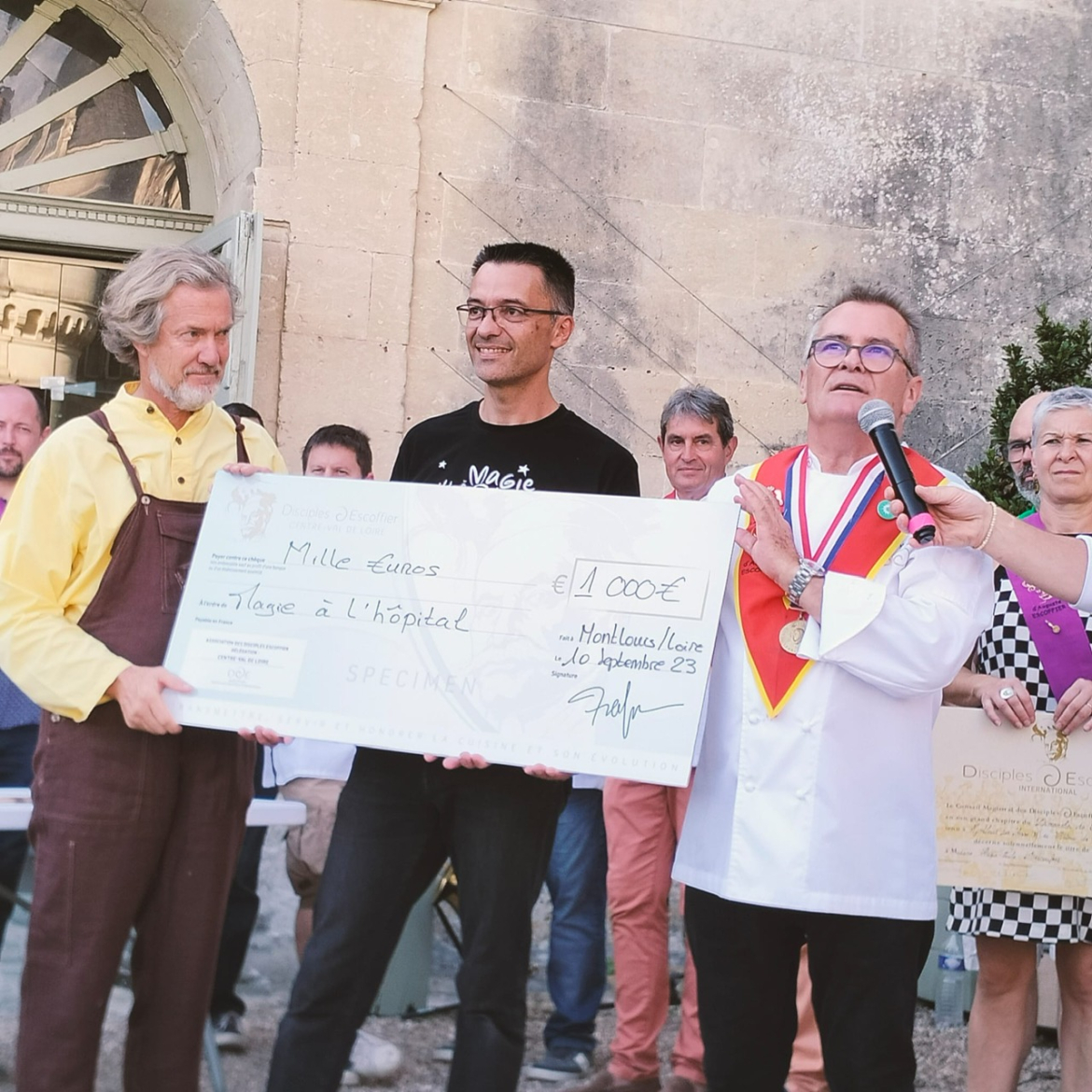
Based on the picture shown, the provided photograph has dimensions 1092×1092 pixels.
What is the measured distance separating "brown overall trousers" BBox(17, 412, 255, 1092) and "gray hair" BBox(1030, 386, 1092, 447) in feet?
7.63

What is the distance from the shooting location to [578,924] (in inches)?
201

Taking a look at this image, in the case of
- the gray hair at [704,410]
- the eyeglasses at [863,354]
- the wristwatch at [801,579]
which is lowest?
the wristwatch at [801,579]

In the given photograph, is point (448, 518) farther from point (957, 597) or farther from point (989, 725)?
point (989, 725)

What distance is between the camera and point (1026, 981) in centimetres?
401

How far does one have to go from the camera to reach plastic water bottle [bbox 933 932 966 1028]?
5732 mm

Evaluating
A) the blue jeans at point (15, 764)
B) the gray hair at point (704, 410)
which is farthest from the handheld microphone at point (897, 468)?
the blue jeans at point (15, 764)

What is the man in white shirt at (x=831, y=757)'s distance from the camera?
2840 millimetres

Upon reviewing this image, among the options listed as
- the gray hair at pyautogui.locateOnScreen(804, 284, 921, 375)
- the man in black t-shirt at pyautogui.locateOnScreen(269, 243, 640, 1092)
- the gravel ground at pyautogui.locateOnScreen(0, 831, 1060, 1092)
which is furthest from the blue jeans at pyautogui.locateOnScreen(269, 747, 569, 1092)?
the gravel ground at pyautogui.locateOnScreen(0, 831, 1060, 1092)

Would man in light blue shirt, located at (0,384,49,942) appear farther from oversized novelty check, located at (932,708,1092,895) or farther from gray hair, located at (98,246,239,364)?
oversized novelty check, located at (932,708,1092,895)

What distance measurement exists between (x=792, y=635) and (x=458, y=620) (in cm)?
70

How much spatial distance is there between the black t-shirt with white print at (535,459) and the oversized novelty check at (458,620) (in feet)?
0.73

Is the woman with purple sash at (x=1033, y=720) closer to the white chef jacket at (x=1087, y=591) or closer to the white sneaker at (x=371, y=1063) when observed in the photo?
the white chef jacket at (x=1087, y=591)

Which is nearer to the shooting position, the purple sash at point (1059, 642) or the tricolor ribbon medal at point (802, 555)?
the tricolor ribbon medal at point (802, 555)

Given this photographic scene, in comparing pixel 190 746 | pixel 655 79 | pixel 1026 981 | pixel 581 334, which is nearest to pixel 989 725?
pixel 1026 981
